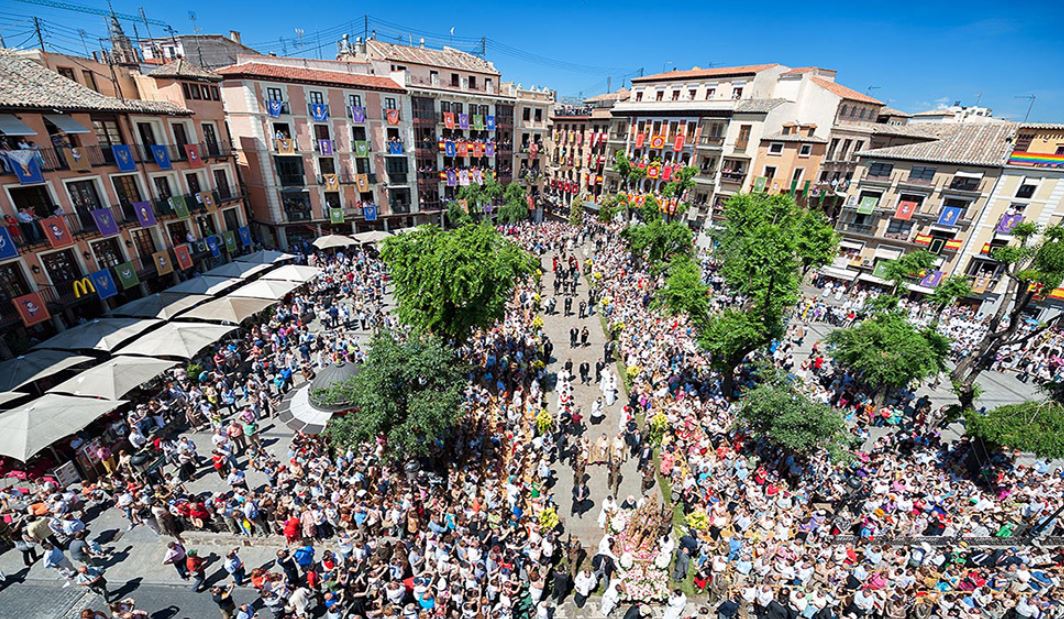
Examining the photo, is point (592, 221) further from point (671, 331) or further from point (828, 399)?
point (828, 399)

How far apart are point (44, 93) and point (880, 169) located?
56.5 meters

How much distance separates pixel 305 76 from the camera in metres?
37.9

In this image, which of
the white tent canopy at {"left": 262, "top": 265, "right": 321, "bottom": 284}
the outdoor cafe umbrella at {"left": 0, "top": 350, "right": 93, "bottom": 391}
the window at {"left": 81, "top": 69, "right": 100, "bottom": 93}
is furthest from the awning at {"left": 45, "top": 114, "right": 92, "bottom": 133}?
the outdoor cafe umbrella at {"left": 0, "top": 350, "right": 93, "bottom": 391}

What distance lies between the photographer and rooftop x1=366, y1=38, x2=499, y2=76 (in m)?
45.0

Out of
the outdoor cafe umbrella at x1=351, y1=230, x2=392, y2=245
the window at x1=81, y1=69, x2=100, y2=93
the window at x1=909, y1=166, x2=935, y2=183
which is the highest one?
the window at x1=81, y1=69, x2=100, y2=93

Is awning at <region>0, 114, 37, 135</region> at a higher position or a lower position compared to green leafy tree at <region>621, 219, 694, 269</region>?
higher

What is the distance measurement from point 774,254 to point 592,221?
39589mm

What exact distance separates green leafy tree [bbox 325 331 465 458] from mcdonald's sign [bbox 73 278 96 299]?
18548mm

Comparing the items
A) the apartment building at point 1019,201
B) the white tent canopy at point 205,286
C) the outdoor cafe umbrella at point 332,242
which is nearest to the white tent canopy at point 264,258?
the white tent canopy at point 205,286

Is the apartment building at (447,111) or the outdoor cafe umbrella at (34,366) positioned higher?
the apartment building at (447,111)

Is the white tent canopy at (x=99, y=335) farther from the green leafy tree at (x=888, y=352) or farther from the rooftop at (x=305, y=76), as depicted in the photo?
the green leafy tree at (x=888, y=352)

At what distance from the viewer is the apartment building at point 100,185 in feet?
70.2

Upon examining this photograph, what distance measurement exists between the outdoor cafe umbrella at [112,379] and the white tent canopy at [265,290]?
7018 mm

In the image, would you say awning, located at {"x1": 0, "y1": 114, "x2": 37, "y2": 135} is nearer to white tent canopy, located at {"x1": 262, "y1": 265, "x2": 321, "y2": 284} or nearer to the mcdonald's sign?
the mcdonald's sign
